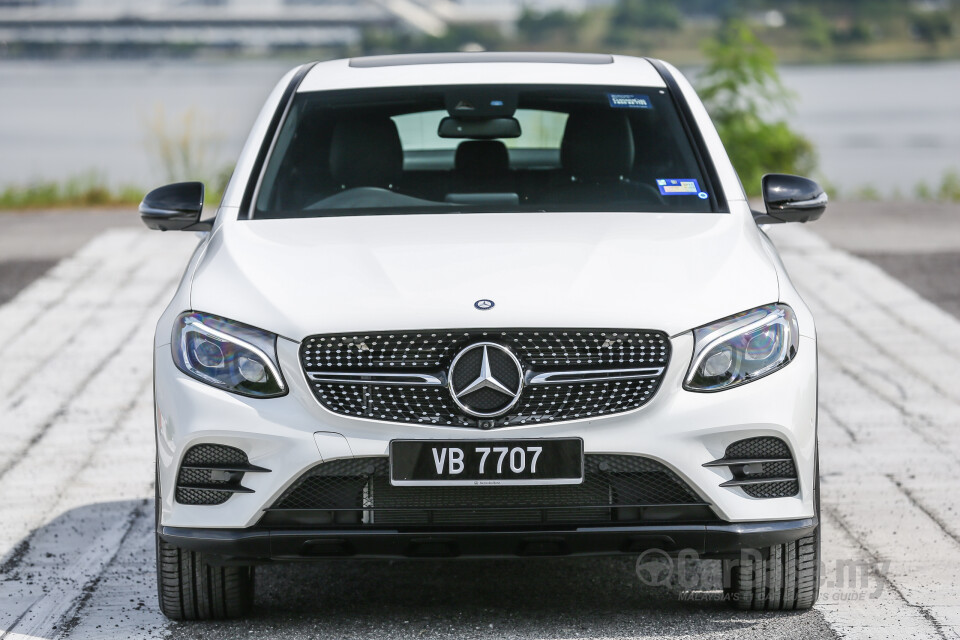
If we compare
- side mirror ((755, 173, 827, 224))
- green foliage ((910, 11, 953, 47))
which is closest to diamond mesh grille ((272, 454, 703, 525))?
side mirror ((755, 173, 827, 224))

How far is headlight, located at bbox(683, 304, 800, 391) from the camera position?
3811 millimetres

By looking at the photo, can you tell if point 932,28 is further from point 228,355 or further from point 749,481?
point 228,355

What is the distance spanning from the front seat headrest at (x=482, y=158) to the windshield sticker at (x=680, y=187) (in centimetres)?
57

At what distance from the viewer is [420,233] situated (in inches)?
174

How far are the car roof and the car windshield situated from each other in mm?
41

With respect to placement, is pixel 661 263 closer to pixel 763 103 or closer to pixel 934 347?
pixel 934 347

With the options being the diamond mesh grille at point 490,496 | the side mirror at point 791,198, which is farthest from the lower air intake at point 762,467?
the side mirror at point 791,198

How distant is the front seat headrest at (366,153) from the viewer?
506 centimetres

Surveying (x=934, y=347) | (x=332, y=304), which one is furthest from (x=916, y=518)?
(x=934, y=347)

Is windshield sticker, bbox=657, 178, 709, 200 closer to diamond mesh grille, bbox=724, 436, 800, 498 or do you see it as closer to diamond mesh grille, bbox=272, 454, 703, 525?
diamond mesh grille, bbox=724, 436, 800, 498

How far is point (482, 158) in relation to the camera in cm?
516

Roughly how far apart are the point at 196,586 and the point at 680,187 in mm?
1977

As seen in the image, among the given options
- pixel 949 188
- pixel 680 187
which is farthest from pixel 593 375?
pixel 949 188

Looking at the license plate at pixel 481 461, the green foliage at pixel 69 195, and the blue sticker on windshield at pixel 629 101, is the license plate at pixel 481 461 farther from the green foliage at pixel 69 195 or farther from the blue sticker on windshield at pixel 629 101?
the green foliage at pixel 69 195
